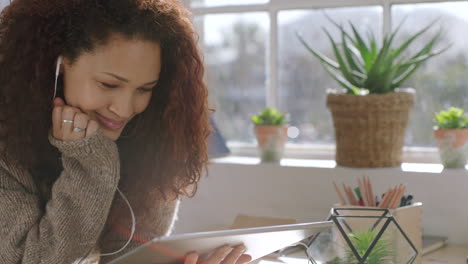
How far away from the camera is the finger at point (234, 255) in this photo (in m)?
1.11

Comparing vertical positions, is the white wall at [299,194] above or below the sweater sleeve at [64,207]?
below

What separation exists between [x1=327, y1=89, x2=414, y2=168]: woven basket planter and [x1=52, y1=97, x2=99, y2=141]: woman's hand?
82 cm

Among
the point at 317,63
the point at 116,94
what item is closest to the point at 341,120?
the point at 317,63

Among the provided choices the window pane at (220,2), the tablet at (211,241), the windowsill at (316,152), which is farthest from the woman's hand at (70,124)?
the window pane at (220,2)

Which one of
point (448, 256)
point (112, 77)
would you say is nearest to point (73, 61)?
point (112, 77)

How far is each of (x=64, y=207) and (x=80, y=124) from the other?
155mm

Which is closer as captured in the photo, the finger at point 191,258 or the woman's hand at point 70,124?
the finger at point 191,258

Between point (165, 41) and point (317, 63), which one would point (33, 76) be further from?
point (317, 63)

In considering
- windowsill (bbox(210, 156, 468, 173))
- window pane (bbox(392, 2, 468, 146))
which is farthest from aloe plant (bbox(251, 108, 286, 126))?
Result: window pane (bbox(392, 2, 468, 146))

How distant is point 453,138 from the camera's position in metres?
1.75

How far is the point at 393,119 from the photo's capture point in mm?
1731

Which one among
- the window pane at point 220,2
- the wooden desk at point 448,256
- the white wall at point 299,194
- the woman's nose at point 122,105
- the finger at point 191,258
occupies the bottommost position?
the wooden desk at point 448,256

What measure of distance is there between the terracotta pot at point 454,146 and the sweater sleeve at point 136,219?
0.80 m

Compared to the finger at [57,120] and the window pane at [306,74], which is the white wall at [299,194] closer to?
the window pane at [306,74]
